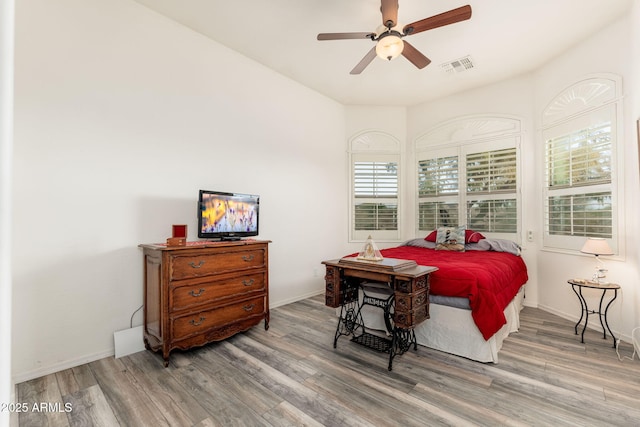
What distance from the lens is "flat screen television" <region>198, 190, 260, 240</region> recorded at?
2.92m

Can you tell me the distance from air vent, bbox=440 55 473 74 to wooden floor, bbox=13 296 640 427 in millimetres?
3348

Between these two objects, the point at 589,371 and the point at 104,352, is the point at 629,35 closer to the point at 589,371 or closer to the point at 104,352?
the point at 589,371

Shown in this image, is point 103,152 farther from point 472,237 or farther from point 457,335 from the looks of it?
point 472,237

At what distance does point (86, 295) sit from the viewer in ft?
8.26

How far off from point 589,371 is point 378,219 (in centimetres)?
339

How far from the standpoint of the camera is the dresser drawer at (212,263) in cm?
253

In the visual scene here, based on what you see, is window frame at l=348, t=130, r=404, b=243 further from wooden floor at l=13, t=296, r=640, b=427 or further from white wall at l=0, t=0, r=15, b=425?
white wall at l=0, t=0, r=15, b=425

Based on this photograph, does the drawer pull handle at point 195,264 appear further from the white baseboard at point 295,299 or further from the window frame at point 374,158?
the window frame at point 374,158

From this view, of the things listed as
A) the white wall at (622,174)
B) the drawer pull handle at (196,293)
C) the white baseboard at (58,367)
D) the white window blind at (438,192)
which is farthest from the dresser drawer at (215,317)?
the white wall at (622,174)

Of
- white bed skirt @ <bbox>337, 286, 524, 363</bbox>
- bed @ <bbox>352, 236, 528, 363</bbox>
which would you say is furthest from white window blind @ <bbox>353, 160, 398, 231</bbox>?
white bed skirt @ <bbox>337, 286, 524, 363</bbox>

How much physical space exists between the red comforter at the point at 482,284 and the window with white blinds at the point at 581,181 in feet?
3.17

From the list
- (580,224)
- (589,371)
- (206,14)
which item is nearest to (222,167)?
(206,14)

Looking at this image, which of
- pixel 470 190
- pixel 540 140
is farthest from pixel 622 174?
pixel 470 190

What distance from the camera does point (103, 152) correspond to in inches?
103
